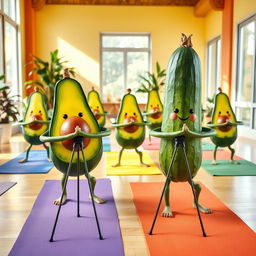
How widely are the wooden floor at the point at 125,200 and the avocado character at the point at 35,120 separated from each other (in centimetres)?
55

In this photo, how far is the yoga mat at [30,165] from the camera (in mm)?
3570

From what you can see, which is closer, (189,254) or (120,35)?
(189,254)

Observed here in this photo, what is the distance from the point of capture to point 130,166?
12.4 feet

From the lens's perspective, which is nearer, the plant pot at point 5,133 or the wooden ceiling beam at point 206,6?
the plant pot at point 5,133

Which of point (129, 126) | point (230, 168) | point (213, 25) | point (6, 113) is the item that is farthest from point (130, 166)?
point (213, 25)

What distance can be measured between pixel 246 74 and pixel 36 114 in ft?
15.4

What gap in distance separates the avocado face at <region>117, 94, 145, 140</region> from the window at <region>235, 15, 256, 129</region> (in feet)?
11.8

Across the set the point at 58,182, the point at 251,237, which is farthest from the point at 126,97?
the point at 251,237

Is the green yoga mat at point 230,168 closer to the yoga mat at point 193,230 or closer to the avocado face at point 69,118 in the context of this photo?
the yoga mat at point 193,230

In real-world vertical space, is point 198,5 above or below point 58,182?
above

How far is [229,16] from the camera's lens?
7.25m

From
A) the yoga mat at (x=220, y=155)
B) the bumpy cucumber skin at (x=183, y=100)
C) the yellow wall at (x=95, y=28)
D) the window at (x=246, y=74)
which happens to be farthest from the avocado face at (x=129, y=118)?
the yellow wall at (x=95, y=28)

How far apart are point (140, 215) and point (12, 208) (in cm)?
91

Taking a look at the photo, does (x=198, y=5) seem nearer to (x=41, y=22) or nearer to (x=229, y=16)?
(x=229, y=16)
